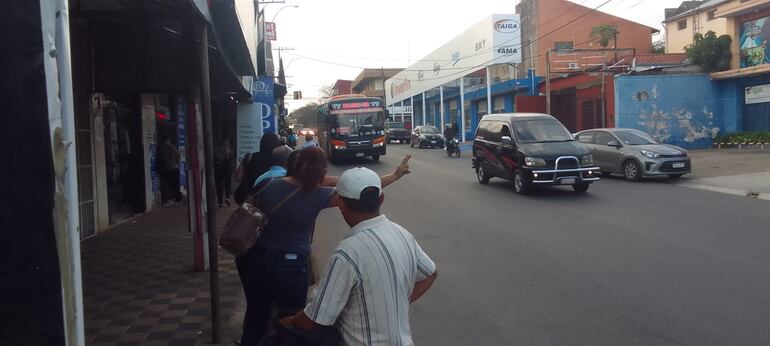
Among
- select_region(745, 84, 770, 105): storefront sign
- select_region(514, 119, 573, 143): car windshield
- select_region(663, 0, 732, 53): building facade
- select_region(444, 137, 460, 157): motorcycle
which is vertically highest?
select_region(663, 0, 732, 53): building facade

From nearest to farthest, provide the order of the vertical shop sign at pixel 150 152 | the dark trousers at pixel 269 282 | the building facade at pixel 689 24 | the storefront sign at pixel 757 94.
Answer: the dark trousers at pixel 269 282, the vertical shop sign at pixel 150 152, the storefront sign at pixel 757 94, the building facade at pixel 689 24

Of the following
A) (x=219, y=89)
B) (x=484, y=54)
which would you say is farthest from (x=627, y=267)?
(x=484, y=54)

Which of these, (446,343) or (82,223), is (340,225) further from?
(446,343)

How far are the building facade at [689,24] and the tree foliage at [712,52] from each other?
10.7 meters

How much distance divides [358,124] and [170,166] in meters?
15.3

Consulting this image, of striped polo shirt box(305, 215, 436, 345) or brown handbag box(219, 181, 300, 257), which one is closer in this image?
striped polo shirt box(305, 215, 436, 345)

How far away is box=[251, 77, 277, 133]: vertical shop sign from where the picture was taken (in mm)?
15580

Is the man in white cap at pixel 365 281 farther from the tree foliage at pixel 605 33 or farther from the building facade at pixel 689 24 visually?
the tree foliage at pixel 605 33

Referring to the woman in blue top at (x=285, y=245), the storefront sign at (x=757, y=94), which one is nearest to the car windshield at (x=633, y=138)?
the storefront sign at (x=757, y=94)

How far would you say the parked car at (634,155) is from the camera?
54.1ft

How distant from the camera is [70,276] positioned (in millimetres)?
2115

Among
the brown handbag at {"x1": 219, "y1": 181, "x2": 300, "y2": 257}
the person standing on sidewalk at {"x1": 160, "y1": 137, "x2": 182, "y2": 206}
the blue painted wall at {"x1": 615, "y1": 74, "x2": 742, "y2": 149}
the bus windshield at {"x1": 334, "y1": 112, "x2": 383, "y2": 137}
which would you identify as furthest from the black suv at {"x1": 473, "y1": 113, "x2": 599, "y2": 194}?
the blue painted wall at {"x1": 615, "y1": 74, "x2": 742, "y2": 149}

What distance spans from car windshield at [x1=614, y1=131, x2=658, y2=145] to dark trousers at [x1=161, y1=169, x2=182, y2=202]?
38.4 feet

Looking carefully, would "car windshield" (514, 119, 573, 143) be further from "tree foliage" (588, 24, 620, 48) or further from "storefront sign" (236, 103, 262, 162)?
"tree foliage" (588, 24, 620, 48)
